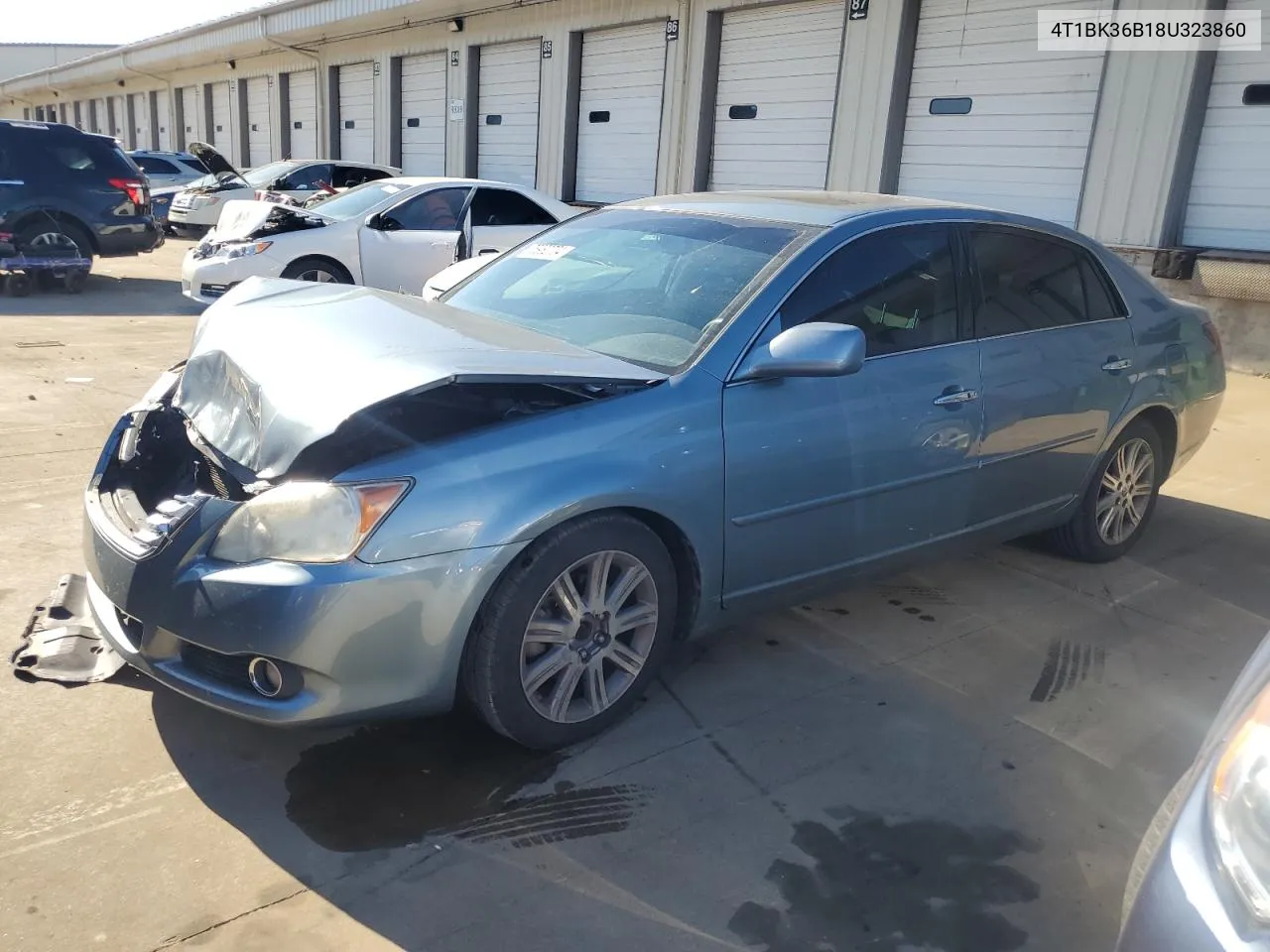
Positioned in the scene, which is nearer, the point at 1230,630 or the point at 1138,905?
the point at 1138,905

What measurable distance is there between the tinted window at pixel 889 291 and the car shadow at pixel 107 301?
9274mm

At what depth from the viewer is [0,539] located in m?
4.23

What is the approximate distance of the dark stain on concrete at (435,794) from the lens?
101 inches

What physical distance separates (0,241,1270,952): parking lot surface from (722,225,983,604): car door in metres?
0.45

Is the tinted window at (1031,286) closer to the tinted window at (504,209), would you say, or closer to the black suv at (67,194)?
the tinted window at (504,209)

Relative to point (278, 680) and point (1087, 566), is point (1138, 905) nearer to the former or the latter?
point (278, 680)

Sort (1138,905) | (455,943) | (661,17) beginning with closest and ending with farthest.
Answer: (1138,905) → (455,943) → (661,17)

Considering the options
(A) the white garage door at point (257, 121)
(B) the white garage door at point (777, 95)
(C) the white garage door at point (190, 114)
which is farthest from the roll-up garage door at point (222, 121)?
(B) the white garage door at point (777, 95)

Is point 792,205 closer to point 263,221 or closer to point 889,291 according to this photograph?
point 889,291

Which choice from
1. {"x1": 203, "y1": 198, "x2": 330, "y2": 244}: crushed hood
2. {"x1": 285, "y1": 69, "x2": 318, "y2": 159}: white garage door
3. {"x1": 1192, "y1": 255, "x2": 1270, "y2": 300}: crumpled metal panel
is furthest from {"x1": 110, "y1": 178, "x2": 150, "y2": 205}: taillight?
{"x1": 285, "y1": 69, "x2": 318, "y2": 159}: white garage door

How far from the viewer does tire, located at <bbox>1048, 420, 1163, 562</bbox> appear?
14.9ft

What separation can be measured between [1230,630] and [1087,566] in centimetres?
73

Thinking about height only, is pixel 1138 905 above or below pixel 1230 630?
above

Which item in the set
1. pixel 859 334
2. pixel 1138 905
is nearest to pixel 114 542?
pixel 859 334
